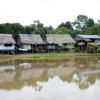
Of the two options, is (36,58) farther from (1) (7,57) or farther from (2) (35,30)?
(2) (35,30)

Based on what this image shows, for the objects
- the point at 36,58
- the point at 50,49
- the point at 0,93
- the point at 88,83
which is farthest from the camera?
the point at 50,49

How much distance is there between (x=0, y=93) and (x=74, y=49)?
2647cm

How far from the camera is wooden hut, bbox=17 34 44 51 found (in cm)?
3491

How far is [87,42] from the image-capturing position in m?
38.6

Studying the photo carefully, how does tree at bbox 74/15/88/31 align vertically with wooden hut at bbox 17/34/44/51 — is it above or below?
above

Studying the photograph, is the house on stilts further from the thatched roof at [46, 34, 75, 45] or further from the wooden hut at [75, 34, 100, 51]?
the wooden hut at [75, 34, 100, 51]

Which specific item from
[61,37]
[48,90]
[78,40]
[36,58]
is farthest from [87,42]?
[48,90]

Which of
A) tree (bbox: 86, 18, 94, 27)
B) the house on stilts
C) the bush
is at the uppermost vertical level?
tree (bbox: 86, 18, 94, 27)

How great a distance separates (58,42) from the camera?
3681 centimetres

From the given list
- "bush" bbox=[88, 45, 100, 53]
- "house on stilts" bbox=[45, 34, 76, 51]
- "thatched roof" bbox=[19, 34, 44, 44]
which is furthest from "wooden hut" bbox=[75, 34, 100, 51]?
"thatched roof" bbox=[19, 34, 44, 44]

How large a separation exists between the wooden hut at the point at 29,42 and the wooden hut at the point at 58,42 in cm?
145

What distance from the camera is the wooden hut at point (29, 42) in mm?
34909

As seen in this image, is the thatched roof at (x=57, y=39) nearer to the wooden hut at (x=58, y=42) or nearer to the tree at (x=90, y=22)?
the wooden hut at (x=58, y=42)

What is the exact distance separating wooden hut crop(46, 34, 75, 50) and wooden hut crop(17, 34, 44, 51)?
4.74 ft
